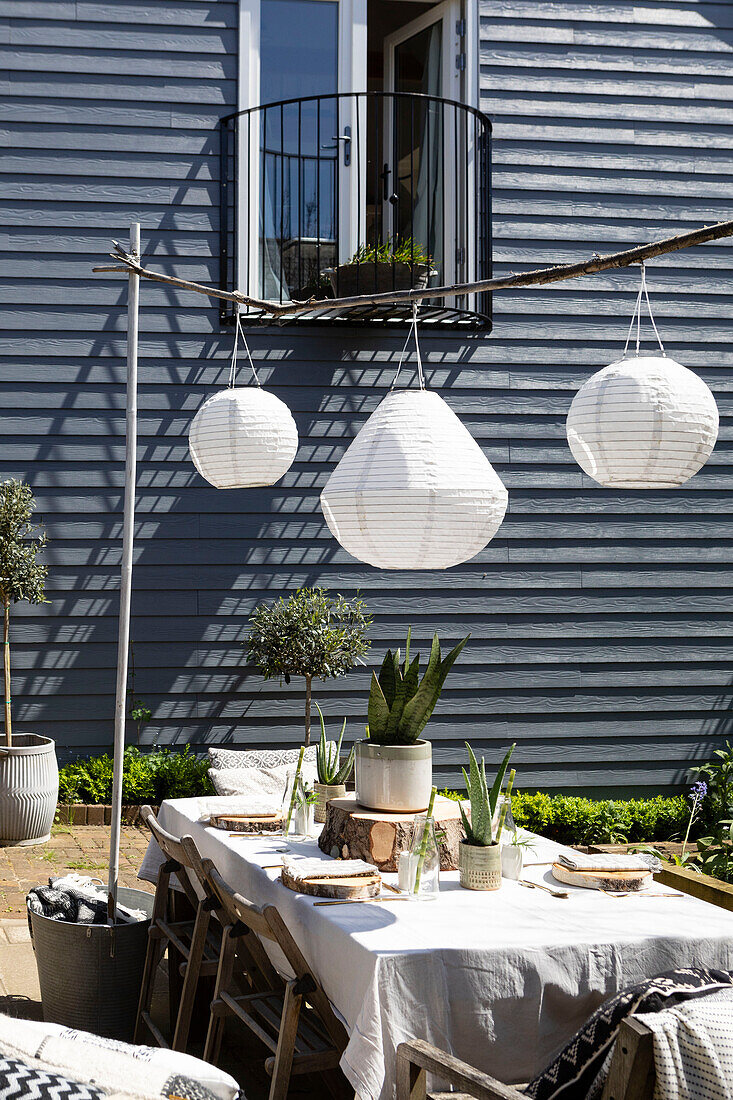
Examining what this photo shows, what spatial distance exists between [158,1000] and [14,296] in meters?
4.30

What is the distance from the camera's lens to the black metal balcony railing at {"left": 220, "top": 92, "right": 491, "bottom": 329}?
6879 millimetres

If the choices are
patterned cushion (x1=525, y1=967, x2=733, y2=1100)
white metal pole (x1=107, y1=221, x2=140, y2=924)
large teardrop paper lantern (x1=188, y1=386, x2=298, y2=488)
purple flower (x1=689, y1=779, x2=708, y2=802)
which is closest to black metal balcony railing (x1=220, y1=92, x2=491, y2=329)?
large teardrop paper lantern (x1=188, y1=386, x2=298, y2=488)

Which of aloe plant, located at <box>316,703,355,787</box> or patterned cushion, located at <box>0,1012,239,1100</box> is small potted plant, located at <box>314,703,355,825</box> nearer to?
aloe plant, located at <box>316,703,355,787</box>

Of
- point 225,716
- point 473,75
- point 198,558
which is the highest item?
point 473,75

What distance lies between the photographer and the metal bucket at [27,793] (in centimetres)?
594

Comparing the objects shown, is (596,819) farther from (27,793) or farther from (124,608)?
(124,608)

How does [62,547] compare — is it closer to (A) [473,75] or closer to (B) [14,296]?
(B) [14,296]

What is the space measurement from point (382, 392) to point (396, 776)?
162 inches

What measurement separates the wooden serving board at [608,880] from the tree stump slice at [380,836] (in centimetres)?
33

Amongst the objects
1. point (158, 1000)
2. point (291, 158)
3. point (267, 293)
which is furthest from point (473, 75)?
point (158, 1000)

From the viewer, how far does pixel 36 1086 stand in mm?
1565

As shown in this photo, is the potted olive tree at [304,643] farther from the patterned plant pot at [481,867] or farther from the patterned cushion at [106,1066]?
the patterned cushion at [106,1066]

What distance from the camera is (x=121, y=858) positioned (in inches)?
227

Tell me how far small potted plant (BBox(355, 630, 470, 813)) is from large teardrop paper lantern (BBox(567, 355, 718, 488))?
0.71 metres
